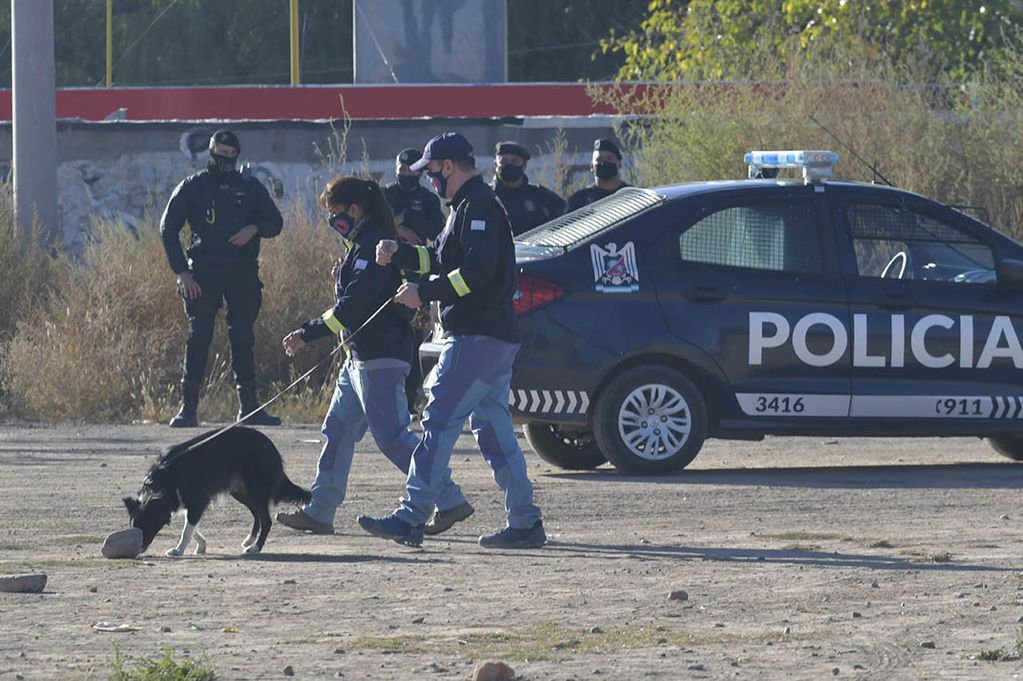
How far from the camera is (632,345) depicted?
11.3m

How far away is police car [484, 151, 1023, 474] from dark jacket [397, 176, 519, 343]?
2445 millimetres

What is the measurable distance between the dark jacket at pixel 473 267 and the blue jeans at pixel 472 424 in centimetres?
9

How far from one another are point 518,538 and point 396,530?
563mm

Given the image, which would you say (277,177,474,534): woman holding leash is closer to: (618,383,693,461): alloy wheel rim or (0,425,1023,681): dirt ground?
(0,425,1023,681): dirt ground

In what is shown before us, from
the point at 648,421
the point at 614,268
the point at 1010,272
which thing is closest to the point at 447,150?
the point at 614,268

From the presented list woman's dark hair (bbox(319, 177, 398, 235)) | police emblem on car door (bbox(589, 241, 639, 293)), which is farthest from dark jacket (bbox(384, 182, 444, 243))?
woman's dark hair (bbox(319, 177, 398, 235))

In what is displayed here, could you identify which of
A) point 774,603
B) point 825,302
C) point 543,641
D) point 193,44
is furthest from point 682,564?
point 193,44

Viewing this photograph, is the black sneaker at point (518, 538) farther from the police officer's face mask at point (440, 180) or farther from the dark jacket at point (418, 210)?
the dark jacket at point (418, 210)

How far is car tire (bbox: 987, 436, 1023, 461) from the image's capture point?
12719 millimetres

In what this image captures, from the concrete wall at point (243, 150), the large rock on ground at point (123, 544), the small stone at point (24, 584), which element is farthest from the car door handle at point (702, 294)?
the concrete wall at point (243, 150)

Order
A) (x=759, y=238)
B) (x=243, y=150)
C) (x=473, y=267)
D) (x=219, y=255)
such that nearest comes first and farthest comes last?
(x=473, y=267), (x=759, y=238), (x=219, y=255), (x=243, y=150)

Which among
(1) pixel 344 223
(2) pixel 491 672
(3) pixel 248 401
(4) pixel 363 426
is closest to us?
(2) pixel 491 672

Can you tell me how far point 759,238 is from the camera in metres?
11.7

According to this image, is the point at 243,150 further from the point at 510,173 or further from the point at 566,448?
the point at 566,448
